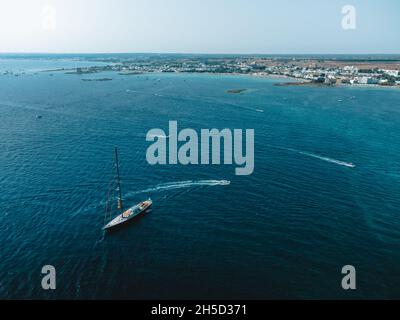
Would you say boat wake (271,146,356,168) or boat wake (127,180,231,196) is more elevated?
boat wake (271,146,356,168)

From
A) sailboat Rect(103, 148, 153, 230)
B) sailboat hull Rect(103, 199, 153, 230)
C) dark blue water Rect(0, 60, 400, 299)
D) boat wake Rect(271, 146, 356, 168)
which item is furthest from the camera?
boat wake Rect(271, 146, 356, 168)

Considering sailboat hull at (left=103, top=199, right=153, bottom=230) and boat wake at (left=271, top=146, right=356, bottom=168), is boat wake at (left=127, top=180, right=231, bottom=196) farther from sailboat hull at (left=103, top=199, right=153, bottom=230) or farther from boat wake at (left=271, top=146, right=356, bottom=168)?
boat wake at (left=271, top=146, right=356, bottom=168)

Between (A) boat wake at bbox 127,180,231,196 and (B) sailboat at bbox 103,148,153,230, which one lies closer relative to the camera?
(B) sailboat at bbox 103,148,153,230

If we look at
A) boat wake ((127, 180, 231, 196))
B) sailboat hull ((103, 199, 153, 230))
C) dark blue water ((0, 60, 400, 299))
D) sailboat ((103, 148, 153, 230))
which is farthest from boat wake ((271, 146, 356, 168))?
sailboat hull ((103, 199, 153, 230))

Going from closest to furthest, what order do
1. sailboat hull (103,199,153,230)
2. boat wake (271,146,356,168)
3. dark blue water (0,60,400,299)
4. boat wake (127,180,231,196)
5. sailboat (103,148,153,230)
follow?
dark blue water (0,60,400,299) < sailboat hull (103,199,153,230) < sailboat (103,148,153,230) < boat wake (127,180,231,196) < boat wake (271,146,356,168)

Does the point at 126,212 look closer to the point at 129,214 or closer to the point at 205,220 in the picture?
the point at 129,214
